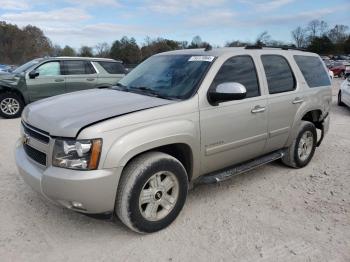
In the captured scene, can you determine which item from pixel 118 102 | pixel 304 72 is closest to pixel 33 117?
pixel 118 102

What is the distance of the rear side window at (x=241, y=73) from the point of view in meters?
4.30

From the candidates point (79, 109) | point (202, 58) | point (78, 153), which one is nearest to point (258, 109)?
point (202, 58)

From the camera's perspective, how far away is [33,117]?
3.74 meters

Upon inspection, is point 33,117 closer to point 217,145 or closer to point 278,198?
point 217,145

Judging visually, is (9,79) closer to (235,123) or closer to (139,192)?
(235,123)

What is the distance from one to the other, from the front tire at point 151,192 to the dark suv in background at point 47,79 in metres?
7.21

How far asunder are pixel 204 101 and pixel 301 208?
1.67 m

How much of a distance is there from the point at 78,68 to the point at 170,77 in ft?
24.5

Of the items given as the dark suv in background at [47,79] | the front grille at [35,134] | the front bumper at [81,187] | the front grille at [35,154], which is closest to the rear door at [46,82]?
the dark suv in background at [47,79]

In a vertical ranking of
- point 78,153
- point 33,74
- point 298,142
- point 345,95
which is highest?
point 33,74

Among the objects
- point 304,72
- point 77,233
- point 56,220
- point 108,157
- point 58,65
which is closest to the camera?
point 108,157

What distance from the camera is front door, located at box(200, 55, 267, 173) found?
405 centimetres

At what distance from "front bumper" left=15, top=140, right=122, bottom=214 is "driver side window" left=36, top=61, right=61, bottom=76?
7.93m

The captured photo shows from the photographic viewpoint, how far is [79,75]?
1112 centimetres
